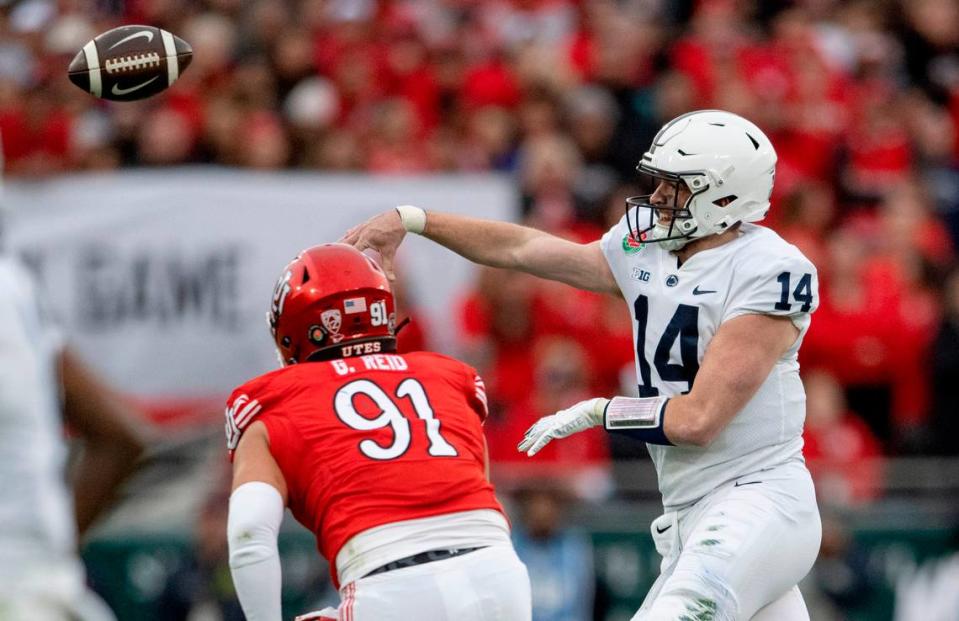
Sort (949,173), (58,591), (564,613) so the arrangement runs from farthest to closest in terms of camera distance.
→ (949,173)
(564,613)
(58,591)

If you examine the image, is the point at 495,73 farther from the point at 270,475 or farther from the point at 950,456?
the point at 270,475

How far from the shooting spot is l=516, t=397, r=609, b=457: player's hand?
17.1 ft

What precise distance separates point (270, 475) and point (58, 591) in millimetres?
668

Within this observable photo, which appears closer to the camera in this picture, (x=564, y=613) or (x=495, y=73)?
(x=564, y=613)

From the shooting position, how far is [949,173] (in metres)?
12.6

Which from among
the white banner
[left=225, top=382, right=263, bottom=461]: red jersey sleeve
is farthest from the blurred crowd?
[left=225, top=382, right=263, bottom=461]: red jersey sleeve

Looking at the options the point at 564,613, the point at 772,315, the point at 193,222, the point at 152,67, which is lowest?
the point at 564,613

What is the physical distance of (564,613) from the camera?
30.1 feet

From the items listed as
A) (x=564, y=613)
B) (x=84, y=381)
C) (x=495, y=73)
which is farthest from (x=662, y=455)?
(x=495, y=73)

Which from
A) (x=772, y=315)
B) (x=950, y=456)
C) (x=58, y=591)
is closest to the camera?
(x=58, y=591)

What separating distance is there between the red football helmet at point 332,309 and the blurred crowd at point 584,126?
4417mm

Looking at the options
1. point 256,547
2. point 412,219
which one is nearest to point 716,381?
point 412,219

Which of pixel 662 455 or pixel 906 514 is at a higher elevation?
pixel 662 455

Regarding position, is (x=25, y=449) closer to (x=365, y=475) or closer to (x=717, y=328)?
(x=365, y=475)
